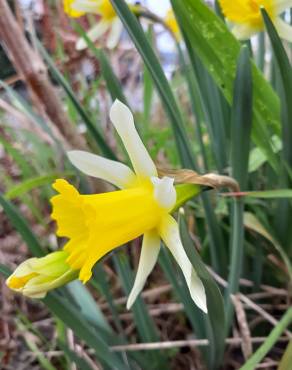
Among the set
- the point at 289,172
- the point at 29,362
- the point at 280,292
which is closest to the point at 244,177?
the point at 289,172

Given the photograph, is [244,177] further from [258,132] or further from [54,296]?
[54,296]

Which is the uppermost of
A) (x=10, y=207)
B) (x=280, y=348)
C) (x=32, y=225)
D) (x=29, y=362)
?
(x=10, y=207)

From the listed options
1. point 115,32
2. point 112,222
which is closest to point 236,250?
point 112,222

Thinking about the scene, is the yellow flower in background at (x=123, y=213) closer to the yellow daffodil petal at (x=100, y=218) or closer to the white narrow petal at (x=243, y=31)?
the yellow daffodil petal at (x=100, y=218)

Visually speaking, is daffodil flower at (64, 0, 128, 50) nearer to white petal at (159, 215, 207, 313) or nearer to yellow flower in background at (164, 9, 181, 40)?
yellow flower in background at (164, 9, 181, 40)

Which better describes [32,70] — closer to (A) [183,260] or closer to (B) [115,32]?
(B) [115,32]
